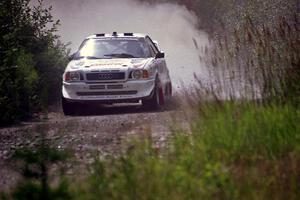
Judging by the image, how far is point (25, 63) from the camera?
15625 millimetres

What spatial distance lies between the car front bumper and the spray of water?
57.5 feet

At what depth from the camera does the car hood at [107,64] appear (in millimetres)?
14172

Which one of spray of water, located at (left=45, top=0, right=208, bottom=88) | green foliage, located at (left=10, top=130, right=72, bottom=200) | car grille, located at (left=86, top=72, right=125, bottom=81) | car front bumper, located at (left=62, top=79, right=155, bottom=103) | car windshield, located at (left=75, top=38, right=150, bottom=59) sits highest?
spray of water, located at (left=45, top=0, right=208, bottom=88)

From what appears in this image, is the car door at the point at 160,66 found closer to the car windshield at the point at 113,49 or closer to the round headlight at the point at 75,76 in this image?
the car windshield at the point at 113,49

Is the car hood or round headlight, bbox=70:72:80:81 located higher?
the car hood

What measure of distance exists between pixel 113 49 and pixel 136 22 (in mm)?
19200

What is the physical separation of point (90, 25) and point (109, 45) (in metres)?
19.0

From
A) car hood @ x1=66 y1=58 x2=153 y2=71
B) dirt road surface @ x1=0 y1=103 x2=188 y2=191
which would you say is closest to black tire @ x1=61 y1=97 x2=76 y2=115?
dirt road surface @ x1=0 y1=103 x2=188 y2=191

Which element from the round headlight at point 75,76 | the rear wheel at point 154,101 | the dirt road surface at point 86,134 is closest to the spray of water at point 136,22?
the rear wheel at point 154,101

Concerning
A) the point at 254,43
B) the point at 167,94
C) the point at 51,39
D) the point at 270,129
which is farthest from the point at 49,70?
the point at 270,129

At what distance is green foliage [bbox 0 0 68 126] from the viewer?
47.1ft

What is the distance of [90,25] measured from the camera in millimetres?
34062

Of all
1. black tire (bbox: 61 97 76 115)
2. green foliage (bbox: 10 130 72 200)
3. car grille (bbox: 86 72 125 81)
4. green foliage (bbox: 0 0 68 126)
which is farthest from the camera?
black tire (bbox: 61 97 76 115)

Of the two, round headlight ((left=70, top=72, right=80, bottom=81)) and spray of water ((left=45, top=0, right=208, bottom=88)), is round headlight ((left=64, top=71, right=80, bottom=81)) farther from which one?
spray of water ((left=45, top=0, right=208, bottom=88))
